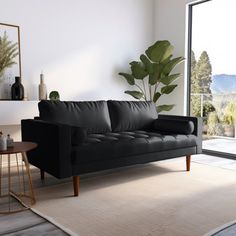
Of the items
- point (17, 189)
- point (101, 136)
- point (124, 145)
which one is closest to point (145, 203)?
point (124, 145)

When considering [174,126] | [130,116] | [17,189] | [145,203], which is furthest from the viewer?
[130,116]

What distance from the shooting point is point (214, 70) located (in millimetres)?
4535

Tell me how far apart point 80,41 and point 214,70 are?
7.05 ft

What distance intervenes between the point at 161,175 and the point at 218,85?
203 centimetres

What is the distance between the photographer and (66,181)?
2969mm

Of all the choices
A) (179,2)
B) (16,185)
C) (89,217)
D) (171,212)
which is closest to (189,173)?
(171,212)

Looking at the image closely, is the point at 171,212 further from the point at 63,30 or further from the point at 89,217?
the point at 63,30

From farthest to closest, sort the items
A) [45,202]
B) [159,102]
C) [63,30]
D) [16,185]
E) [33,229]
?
[159,102] → [63,30] → [16,185] → [45,202] → [33,229]

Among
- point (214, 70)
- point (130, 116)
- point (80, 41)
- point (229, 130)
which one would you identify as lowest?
point (229, 130)

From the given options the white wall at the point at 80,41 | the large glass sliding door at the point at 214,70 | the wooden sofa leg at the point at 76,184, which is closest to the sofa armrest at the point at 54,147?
the wooden sofa leg at the point at 76,184

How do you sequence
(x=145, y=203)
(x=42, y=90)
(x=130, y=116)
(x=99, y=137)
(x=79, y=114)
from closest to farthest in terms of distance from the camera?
(x=145, y=203), (x=99, y=137), (x=79, y=114), (x=130, y=116), (x=42, y=90)

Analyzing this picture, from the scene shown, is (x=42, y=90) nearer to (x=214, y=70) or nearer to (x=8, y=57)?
(x=8, y=57)

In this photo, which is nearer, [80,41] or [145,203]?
[145,203]

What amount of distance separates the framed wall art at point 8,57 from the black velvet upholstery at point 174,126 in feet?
6.45
